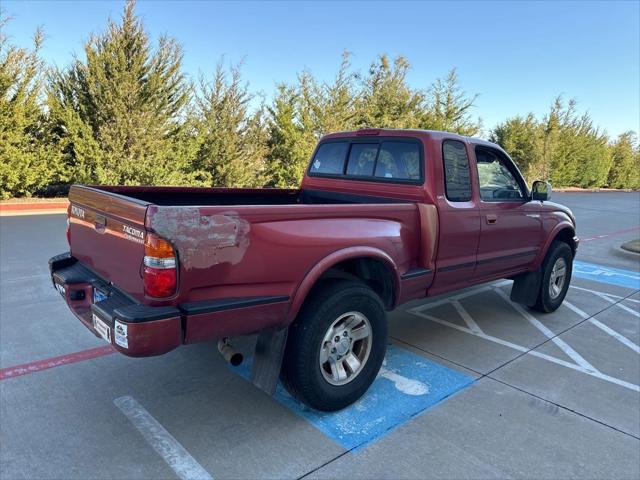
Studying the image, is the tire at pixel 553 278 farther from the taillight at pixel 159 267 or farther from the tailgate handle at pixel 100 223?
the tailgate handle at pixel 100 223

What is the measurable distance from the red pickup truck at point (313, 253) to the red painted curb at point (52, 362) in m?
0.83

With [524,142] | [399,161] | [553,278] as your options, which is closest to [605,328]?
[553,278]

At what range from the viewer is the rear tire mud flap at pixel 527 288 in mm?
5184

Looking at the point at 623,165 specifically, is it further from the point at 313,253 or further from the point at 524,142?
the point at 313,253

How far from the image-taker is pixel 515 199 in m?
4.61

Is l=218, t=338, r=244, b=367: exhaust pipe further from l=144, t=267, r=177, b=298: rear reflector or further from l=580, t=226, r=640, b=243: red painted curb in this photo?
l=580, t=226, r=640, b=243: red painted curb

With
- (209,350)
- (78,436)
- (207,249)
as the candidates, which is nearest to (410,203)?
(207,249)

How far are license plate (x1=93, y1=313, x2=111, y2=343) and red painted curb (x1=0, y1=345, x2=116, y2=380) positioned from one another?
1.30m

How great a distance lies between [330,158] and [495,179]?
5.54 ft

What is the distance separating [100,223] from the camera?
2.86 m

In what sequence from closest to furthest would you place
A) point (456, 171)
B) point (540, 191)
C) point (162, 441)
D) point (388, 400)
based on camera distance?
point (162, 441) < point (388, 400) < point (456, 171) < point (540, 191)

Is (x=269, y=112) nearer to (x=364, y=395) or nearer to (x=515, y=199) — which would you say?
(x=515, y=199)

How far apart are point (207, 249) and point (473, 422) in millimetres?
2127

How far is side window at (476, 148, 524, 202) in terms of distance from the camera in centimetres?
429
